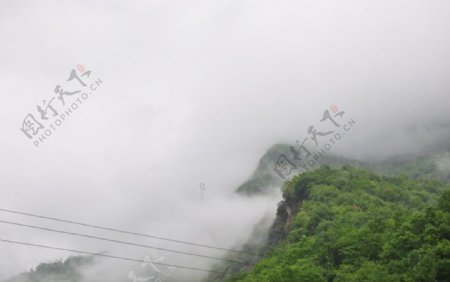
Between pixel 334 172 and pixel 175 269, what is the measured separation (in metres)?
121

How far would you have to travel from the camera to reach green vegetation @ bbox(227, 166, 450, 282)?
94.5ft

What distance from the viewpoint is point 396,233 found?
32500mm

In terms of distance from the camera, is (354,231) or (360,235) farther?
(354,231)

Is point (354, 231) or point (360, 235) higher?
point (354, 231)

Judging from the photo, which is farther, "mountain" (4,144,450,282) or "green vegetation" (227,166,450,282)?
"mountain" (4,144,450,282)

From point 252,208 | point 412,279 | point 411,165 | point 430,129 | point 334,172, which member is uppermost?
point 252,208

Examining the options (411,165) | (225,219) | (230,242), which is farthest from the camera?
(225,219)

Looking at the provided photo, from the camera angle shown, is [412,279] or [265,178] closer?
[412,279]

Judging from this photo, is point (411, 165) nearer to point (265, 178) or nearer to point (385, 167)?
point (385, 167)

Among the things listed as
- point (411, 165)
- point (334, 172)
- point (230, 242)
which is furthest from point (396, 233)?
point (230, 242)

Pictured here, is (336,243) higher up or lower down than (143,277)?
lower down

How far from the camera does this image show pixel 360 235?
36531 mm

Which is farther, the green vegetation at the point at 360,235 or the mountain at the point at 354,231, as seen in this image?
the mountain at the point at 354,231

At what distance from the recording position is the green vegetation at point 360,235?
2880cm
